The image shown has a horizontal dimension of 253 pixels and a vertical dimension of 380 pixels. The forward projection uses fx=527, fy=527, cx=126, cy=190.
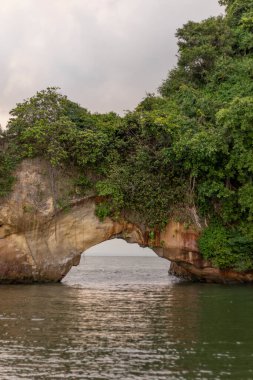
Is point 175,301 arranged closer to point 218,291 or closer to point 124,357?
point 218,291

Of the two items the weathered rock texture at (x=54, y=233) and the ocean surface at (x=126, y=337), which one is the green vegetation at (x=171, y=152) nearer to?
the weathered rock texture at (x=54, y=233)

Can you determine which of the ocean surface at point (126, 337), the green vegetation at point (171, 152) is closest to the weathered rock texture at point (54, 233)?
the green vegetation at point (171, 152)

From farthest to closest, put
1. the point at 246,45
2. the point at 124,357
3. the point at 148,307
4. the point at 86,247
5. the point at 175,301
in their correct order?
the point at 246,45 < the point at 86,247 < the point at 175,301 < the point at 148,307 < the point at 124,357

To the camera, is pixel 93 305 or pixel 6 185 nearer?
pixel 93 305

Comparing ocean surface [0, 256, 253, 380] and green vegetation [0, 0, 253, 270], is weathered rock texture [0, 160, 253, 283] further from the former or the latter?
ocean surface [0, 256, 253, 380]

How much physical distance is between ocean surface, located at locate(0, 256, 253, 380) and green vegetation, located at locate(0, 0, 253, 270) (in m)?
6.33

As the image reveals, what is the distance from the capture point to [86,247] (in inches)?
1121

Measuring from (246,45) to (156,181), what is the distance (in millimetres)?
10242

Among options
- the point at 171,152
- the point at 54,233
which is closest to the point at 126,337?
the point at 171,152

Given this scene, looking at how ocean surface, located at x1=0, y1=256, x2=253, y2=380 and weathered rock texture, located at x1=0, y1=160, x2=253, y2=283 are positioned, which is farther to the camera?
weathered rock texture, located at x1=0, y1=160, x2=253, y2=283

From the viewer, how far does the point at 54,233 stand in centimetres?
2798

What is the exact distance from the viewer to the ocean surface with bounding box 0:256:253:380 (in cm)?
976

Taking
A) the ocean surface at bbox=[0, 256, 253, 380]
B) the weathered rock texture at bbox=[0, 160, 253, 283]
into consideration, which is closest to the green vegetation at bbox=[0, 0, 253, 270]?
the weathered rock texture at bbox=[0, 160, 253, 283]

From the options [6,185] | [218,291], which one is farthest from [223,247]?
[6,185]
